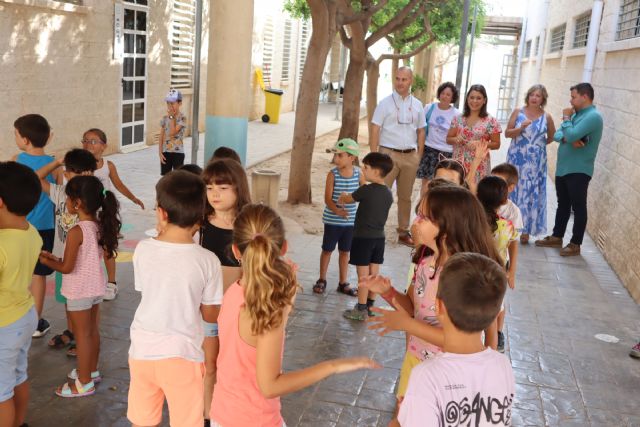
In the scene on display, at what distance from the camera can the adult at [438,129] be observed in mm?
7527

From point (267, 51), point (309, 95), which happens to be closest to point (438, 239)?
point (309, 95)

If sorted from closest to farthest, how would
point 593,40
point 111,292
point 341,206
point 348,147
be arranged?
point 111,292 < point 348,147 < point 341,206 < point 593,40

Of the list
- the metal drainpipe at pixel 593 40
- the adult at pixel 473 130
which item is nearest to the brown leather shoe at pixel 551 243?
the adult at pixel 473 130

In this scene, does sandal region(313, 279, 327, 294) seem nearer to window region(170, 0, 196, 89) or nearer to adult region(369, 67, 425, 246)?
adult region(369, 67, 425, 246)

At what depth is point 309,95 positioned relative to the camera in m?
8.84

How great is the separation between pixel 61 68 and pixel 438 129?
5961 millimetres

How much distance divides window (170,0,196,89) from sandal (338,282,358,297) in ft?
32.1

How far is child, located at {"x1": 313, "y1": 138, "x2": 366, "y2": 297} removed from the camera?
5.41m

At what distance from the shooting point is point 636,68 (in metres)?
7.63

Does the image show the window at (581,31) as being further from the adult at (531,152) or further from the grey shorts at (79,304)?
the grey shorts at (79,304)

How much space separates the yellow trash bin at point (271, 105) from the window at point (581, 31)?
9.05 m

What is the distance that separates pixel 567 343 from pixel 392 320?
306cm

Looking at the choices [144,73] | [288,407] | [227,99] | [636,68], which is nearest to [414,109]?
[227,99]

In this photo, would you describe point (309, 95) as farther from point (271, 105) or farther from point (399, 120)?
point (271, 105)
